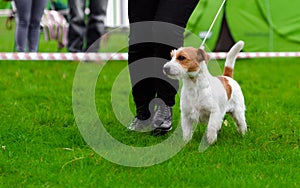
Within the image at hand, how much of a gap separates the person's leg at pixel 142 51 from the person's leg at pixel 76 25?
4502mm

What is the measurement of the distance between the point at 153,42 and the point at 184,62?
0.66m

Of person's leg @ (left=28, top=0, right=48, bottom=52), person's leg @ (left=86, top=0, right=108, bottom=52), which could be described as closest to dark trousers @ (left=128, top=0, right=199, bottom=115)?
person's leg @ (left=28, top=0, right=48, bottom=52)

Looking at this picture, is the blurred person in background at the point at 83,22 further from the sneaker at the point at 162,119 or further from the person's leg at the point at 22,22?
the sneaker at the point at 162,119

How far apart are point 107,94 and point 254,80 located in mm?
1989

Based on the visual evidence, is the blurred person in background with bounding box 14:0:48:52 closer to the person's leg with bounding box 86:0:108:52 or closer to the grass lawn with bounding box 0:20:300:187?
the person's leg with bounding box 86:0:108:52

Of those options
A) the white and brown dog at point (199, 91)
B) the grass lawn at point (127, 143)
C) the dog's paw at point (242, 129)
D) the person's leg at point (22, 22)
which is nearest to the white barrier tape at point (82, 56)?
the person's leg at point (22, 22)

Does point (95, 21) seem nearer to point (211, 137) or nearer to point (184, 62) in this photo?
point (211, 137)

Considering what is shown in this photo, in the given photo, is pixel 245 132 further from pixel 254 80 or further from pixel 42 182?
pixel 254 80

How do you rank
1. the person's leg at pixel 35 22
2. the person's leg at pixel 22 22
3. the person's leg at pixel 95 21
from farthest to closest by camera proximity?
the person's leg at pixel 95 21
the person's leg at pixel 35 22
the person's leg at pixel 22 22

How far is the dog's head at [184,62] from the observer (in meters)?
3.58

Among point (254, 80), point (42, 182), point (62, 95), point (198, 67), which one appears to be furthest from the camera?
point (254, 80)

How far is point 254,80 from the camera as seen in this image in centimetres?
714

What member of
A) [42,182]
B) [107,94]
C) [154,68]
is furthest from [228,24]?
[42,182]

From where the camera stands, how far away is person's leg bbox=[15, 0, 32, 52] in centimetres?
788
